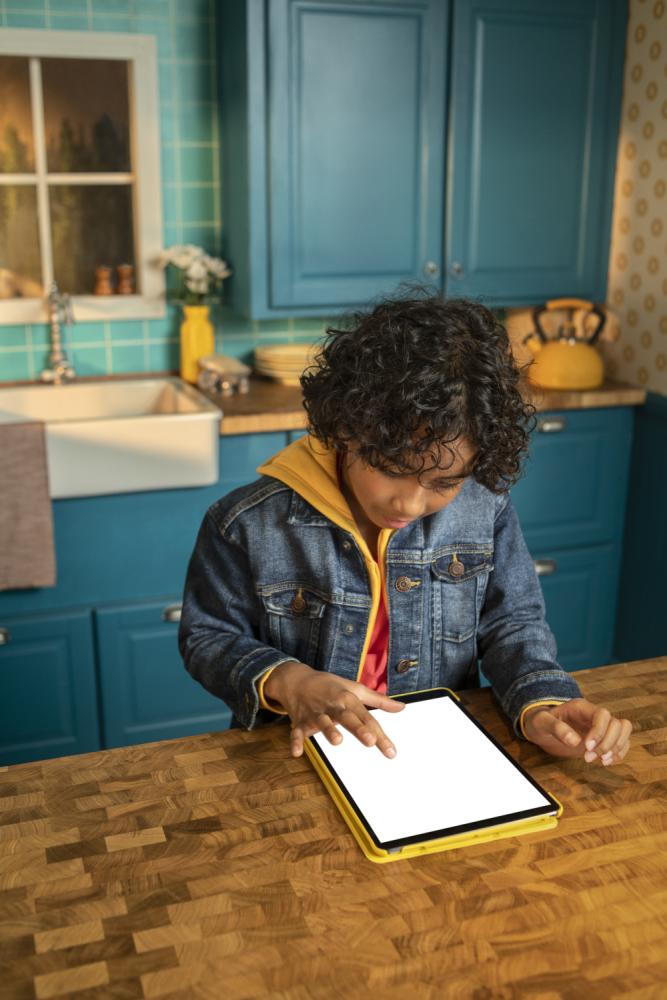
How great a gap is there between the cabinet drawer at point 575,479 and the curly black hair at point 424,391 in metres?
1.69

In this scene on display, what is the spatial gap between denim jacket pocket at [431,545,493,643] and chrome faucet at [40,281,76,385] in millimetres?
1781

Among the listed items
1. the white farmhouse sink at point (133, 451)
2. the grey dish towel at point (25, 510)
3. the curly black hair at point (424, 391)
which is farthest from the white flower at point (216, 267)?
the curly black hair at point (424, 391)

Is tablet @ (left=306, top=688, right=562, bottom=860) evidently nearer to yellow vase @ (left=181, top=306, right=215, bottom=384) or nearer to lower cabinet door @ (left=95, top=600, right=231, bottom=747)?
lower cabinet door @ (left=95, top=600, right=231, bottom=747)

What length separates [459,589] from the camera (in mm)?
1488

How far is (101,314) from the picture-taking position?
3.01 meters

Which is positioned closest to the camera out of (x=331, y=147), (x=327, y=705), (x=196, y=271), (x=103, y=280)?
(x=327, y=705)

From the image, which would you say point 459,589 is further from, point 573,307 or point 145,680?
point 573,307

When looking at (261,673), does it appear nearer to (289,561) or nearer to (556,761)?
(289,561)

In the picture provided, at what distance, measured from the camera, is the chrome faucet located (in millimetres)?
2906

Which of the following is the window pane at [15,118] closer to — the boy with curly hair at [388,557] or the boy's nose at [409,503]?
the boy with curly hair at [388,557]

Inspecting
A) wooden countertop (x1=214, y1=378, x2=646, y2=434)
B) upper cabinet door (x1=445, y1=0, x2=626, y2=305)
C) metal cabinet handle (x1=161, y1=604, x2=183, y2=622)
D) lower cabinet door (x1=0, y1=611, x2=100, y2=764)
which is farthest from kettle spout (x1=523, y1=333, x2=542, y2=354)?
lower cabinet door (x1=0, y1=611, x2=100, y2=764)

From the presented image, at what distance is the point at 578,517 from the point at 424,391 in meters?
2.02

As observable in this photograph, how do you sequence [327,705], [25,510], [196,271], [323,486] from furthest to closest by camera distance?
[196,271] → [25,510] → [323,486] → [327,705]

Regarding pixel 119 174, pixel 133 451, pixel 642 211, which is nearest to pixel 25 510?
pixel 133 451
